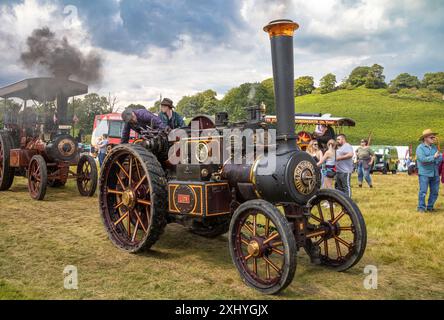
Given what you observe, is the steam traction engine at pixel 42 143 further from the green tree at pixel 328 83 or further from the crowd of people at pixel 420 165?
the green tree at pixel 328 83

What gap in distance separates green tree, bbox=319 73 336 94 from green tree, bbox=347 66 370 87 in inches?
135

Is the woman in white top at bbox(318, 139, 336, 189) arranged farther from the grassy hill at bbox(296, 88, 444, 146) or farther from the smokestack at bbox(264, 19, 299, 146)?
the grassy hill at bbox(296, 88, 444, 146)

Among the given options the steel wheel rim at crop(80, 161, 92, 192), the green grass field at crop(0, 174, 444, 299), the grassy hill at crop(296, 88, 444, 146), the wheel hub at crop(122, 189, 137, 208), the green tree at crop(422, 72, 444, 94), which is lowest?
the green grass field at crop(0, 174, 444, 299)

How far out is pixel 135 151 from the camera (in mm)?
4055

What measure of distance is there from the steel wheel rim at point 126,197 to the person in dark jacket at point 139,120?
0.40m

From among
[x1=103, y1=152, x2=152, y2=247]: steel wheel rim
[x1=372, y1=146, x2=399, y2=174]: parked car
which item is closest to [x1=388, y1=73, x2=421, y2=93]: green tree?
[x1=372, y1=146, x2=399, y2=174]: parked car

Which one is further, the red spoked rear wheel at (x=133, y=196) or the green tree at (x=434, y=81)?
the green tree at (x=434, y=81)

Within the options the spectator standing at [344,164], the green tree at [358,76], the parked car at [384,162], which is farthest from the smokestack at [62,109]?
the green tree at [358,76]

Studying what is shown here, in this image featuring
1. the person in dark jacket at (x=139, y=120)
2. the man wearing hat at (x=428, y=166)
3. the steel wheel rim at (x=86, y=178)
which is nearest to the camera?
the person in dark jacket at (x=139, y=120)

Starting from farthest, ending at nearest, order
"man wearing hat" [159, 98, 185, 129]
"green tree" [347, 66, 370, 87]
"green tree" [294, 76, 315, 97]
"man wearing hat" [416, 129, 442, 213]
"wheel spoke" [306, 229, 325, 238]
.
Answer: "green tree" [294, 76, 315, 97]
"green tree" [347, 66, 370, 87]
"man wearing hat" [416, 129, 442, 213]
"man wearing hat" [159, 98, 185, 129]
"wheel spoke" [306, 229, 325, 238]

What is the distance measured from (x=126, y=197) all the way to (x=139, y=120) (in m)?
1.00

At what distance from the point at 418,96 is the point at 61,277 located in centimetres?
5949

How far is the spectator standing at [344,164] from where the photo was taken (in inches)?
273

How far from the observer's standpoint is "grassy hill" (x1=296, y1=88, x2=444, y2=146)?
1510 inches
